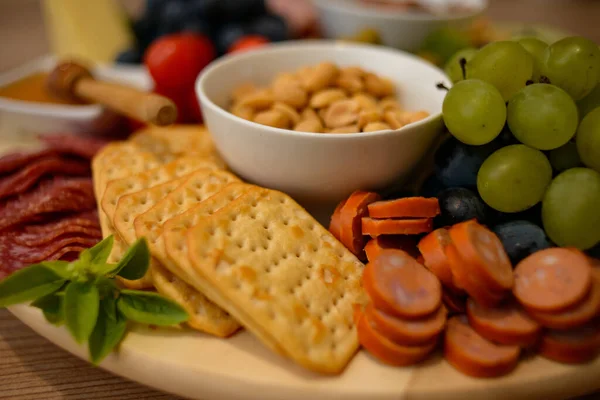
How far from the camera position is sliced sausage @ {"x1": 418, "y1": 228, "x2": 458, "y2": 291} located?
0.71 metres

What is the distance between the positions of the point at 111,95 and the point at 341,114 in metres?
0.51

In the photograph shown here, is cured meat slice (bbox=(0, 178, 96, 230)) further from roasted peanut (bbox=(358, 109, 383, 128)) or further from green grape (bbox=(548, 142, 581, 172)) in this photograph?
green grape (bbox=(548, 142, 581, 172))

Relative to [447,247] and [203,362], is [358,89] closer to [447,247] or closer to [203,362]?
[447,247]

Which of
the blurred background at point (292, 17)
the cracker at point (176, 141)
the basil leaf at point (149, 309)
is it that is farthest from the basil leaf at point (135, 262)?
the blurred background at point (292, 17)

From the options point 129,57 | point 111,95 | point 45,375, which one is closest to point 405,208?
point 45,375

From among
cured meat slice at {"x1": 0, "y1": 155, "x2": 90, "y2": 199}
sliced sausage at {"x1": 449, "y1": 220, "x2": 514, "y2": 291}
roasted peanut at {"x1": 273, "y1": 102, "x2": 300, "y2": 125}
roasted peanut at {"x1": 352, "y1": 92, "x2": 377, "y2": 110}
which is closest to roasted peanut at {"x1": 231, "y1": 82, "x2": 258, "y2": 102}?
roasted peanut at {"x1": 273, "y1": 102, "x2": 300, "y2": 125}

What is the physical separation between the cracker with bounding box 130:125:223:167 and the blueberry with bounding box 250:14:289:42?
1.41 feet

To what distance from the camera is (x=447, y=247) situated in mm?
707

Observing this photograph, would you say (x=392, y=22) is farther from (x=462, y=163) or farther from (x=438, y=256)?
(x=438, y=256)

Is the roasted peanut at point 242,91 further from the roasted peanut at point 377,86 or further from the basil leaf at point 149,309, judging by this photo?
the basil leaf at point 149,309

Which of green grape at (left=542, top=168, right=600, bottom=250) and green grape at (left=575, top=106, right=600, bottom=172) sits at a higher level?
green grape at (left=575, top=106, right=600, bottom=172)

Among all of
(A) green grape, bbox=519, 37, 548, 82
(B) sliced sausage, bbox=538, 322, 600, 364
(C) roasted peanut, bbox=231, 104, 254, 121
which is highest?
(A) green grape, bbox=519, 37, 548, 82

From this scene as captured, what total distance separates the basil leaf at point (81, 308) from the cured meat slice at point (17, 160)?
1.33 ft

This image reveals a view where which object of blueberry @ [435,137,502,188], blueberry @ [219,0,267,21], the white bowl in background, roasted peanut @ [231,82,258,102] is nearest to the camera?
blueberry @ [435,137,502,188]
